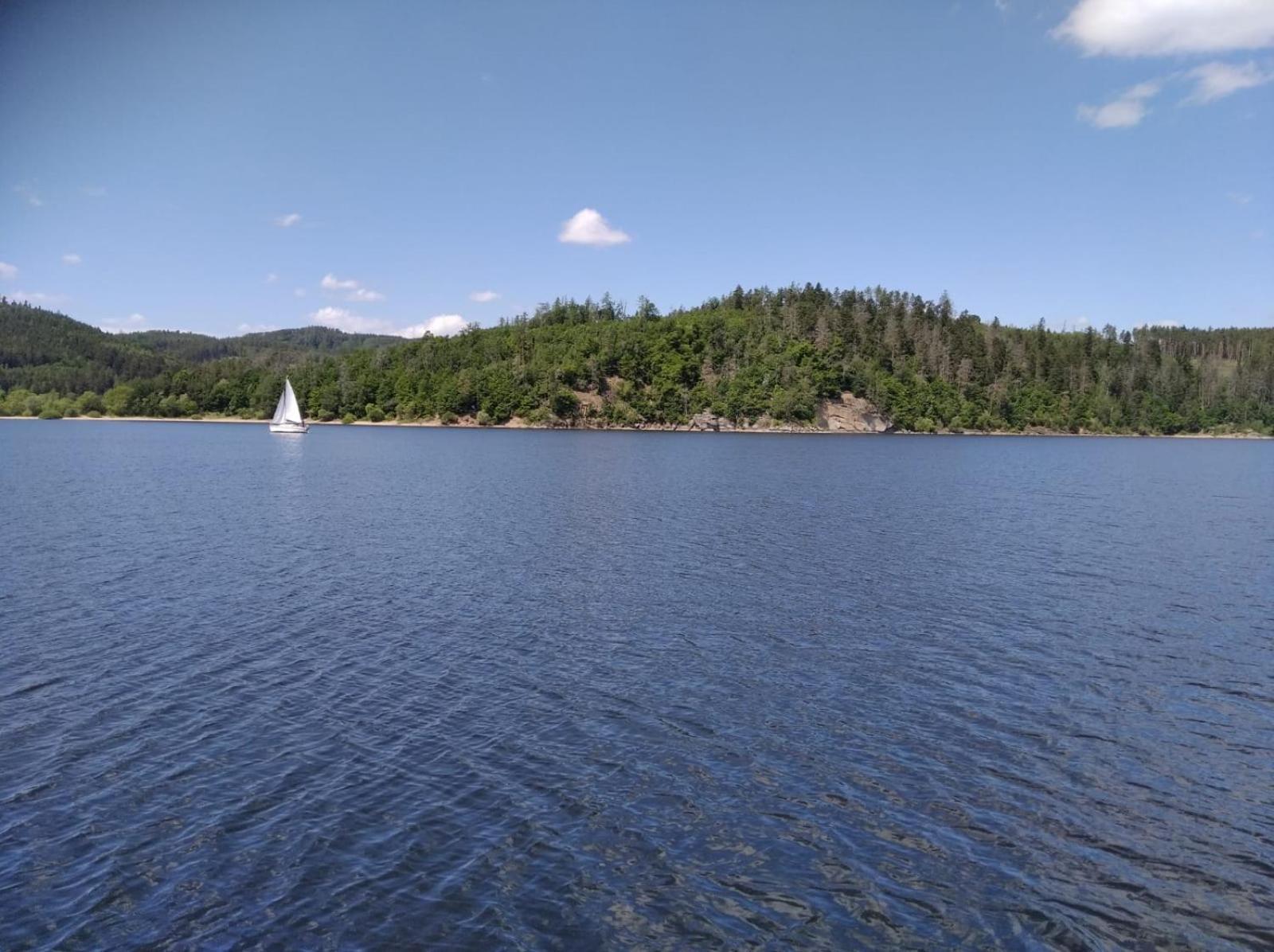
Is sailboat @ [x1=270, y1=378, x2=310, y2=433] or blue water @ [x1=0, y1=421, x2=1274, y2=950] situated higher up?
sailboat @ [x1=270, y1=378, x2=310, y2=433]

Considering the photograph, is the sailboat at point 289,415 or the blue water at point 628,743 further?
the sailboat at point 289,415

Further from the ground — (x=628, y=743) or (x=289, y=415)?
(x=289, y=415)

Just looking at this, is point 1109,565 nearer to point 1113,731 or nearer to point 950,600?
point 950,600

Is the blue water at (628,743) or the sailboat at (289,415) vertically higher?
the sailboat at (289,415)

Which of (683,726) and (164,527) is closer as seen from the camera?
(683,726)

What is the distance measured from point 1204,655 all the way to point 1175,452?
18537 cm

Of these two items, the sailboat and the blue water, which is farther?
the sailboat

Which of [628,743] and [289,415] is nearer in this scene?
[628,743]

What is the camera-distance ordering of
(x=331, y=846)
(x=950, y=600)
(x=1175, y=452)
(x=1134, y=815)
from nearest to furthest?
(x=331, y=846) < (x=1134, y=815) < (x=950, y=600) < (x=1175, y=452)

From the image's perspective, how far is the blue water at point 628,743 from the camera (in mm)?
14508

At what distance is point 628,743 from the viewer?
2123cm

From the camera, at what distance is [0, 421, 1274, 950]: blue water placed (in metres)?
14.5

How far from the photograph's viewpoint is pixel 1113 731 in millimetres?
22844

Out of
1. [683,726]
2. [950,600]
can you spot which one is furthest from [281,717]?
[950,600]
